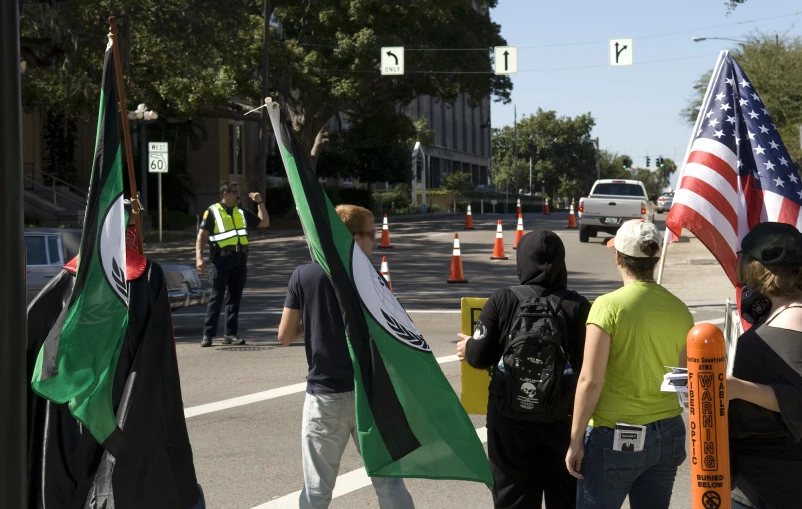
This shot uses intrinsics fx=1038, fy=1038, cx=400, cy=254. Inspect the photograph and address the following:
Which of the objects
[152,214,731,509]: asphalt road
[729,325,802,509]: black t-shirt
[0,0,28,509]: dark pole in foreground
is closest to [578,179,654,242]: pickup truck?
[152,214,731,509]: asphalt road

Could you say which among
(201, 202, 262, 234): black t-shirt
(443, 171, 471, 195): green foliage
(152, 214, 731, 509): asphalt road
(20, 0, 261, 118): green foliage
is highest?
(20, 0, 261, 118): green foliage

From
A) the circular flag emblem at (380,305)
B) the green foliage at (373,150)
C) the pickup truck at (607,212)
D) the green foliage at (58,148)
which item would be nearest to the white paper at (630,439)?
the circular flag emblem at (380,305)

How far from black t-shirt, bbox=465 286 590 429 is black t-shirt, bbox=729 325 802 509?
1.01 meters

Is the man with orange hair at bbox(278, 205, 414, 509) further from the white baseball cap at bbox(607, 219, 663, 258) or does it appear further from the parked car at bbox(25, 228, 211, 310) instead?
the parked car at bbox(25, 228, 211, 310)

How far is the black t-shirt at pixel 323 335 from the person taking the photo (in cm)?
480

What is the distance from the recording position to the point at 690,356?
2982 mm

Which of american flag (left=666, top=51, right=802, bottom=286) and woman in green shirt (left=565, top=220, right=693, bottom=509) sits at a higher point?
american flag (left=666, top=51, right=802, bottom=286)

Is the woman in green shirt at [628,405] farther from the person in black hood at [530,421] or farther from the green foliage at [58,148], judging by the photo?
the green foliage at [58,148]

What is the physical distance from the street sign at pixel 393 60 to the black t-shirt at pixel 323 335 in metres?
30.9

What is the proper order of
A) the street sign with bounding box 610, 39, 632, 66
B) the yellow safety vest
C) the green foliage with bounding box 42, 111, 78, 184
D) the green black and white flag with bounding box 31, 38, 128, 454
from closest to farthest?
the green black and white flag with bounding box 31, 38, 128, 454 → the yellow safety vest → the street sign with bounding box 610, 39, 632, 66 → the green foliage with bounding box 42, 111, 78, 184

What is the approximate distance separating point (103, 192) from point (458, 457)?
1.80m

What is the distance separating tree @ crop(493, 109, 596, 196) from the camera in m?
95.0

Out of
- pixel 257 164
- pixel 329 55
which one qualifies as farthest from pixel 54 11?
pixel 329 55

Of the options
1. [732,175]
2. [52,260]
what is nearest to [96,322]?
[732,175]
